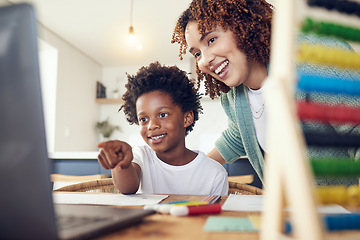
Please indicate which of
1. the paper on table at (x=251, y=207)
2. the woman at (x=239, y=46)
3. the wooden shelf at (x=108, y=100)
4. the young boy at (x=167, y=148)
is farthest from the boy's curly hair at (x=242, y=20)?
the wooden shelf at (x=108, y=100)

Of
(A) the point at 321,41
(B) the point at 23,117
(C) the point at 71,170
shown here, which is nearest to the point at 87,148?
(C) the point at 71,170

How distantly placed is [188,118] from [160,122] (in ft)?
0.64

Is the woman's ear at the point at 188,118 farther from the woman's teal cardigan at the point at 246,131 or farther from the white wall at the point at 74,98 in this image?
the white wall at the point at 74,98

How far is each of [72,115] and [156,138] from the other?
3538 millimetres

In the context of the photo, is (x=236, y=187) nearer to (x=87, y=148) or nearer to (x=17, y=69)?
(x=17, y=69)

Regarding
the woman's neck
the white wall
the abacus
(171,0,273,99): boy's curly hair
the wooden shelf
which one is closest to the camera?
the abacus

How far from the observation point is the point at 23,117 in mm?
298

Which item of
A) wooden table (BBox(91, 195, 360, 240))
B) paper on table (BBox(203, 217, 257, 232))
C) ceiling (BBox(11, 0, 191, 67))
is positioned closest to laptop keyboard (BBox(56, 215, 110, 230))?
wooden table (BBox(91, 195, 360, 240))

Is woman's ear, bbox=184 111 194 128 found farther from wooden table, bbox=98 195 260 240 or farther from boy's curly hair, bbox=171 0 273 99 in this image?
wooden table, bbox=98 195 260 240

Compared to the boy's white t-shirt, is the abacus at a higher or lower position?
higher

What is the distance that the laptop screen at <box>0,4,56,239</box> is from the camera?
0.98 feet

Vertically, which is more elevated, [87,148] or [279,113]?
[279,113]

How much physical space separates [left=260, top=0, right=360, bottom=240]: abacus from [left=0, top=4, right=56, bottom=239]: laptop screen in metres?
0.24

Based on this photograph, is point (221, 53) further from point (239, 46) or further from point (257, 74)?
point (257, 74)
